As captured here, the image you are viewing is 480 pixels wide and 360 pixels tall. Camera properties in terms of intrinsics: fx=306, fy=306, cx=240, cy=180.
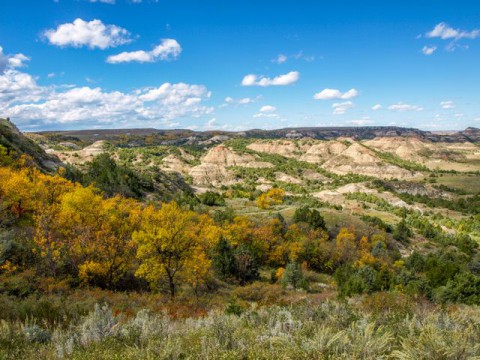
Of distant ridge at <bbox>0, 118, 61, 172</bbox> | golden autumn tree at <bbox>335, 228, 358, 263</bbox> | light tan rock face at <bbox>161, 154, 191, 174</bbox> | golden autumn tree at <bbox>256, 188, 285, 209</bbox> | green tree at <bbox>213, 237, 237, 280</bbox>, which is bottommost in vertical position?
golden autumn tree at <bbox>335, 228, 358, 263</bbox>

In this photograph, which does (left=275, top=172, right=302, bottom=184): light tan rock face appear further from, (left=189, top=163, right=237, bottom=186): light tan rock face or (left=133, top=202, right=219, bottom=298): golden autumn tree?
(left=133, top=202, right=219, bottom=298): golden autumn tree

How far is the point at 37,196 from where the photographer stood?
1388 inches

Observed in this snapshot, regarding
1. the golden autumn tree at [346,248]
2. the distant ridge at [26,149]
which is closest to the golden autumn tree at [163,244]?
the golden autumn tree at [346,248]

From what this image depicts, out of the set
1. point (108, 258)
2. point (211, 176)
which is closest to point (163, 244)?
point (108, 258)

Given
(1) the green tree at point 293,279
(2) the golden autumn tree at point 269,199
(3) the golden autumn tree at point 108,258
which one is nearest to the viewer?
(3) the golden autumn tree at point 108,258

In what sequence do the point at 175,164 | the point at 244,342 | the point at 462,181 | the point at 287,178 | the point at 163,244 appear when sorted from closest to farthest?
the point at 244,342
the point at 163,244
the point at 462,181
the point at 287,178
the point at 175,164

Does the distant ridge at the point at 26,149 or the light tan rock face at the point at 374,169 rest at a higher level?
the distant ridge at the point at 26,149

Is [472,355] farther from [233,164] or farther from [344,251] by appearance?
[233,164]

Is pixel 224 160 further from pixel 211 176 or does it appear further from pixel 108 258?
pixel 108 258

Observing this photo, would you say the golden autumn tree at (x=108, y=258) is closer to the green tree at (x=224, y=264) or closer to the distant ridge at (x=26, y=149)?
the green tree at (x=224, y=264)

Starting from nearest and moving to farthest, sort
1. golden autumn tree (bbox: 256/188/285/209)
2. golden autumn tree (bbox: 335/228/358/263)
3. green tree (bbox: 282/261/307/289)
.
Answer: green tree (bbox: 282/261/307/289) < golden autumn tree (bbox: 335/228/358/263) < golden autumn tree (bbox: 256/188/285/209)

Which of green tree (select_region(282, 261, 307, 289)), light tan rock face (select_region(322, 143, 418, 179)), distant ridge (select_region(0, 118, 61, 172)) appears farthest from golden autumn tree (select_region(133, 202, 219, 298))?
light tan rock face (select_region(322, 143, 418, 179))

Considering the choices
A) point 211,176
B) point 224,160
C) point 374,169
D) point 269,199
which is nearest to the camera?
point 269,199

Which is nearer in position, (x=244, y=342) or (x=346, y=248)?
(x=244, y=342)
